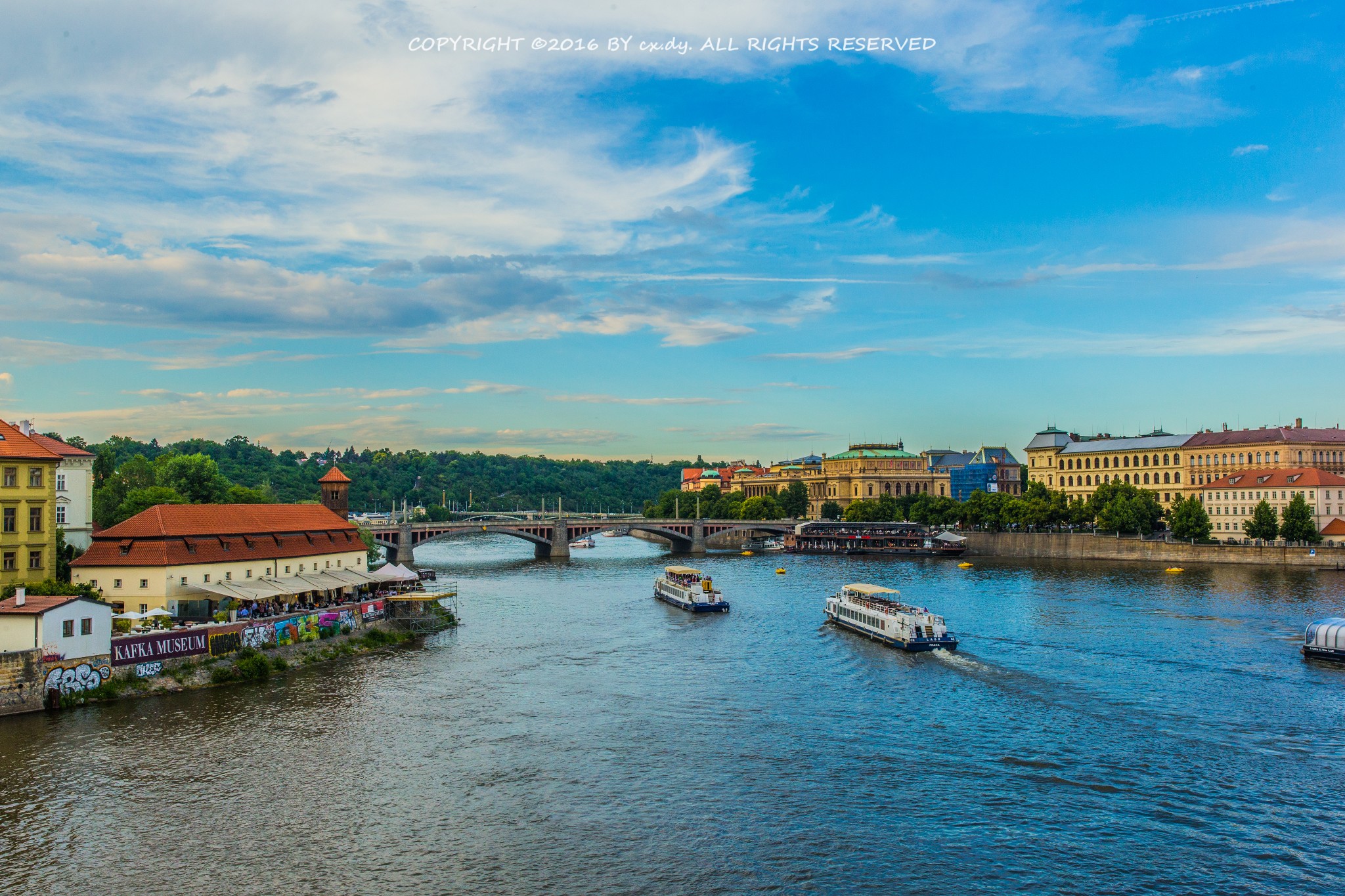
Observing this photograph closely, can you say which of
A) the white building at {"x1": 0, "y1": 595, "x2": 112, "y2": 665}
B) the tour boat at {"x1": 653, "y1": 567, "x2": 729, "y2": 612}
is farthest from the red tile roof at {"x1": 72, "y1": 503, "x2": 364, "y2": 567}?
the tour boat at {"x1": 653, "y1": 567, "x2": 729, "y2": 612}

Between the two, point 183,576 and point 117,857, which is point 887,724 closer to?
point 117,857

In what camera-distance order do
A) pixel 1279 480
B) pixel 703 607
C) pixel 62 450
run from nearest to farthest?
pixel 62 450 < pixel 703 607 < pixel 1279 480

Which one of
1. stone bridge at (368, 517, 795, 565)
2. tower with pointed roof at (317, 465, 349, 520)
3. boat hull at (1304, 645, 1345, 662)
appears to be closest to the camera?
boat hull at (1304, 645, 1345, 662)

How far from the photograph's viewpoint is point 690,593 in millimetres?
83000

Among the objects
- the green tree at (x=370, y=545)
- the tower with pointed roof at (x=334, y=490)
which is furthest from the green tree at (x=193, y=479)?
the green tree at (x=370, y=545)

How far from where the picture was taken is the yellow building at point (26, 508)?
5266 centimetres

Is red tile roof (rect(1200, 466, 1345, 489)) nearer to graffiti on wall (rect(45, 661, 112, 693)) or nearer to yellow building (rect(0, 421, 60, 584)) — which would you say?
graffiti on wall (rect(45, 661, 112, 693))

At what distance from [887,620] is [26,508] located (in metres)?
47.7

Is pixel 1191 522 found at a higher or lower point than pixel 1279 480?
lower

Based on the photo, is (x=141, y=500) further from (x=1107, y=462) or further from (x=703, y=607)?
(x=1107, y=462)

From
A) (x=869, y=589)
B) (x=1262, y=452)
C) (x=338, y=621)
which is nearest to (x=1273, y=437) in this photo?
(x=1262, y=452)

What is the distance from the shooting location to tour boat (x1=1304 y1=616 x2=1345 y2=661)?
180 feet

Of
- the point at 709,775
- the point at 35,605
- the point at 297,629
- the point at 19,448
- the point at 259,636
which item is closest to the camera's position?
the point at 709,775

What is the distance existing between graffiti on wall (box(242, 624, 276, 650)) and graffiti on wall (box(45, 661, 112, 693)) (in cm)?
770
